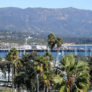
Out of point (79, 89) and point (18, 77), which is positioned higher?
point (79, 89)

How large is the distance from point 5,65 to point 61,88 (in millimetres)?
48985

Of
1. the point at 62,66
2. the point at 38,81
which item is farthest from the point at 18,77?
the point at 62,66

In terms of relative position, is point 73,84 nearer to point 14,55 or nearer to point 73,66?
point 73,66

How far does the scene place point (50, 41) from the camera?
7925cm

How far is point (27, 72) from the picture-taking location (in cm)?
3859

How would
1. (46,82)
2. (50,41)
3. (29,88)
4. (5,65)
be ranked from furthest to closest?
(50,41) → (5,65) → (29,88) → (46,82)

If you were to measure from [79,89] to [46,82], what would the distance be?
50.8 feet

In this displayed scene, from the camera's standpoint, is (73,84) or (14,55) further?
(14,55)

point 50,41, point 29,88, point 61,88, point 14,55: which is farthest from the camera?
point 50,41

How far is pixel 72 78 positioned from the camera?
15.5 meters

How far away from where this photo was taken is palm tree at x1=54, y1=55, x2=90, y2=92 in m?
15.5

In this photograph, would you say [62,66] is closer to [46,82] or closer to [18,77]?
[46,82]

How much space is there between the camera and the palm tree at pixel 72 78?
15477mm

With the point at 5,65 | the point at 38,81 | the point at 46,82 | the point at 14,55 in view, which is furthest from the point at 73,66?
the point at 5,65
